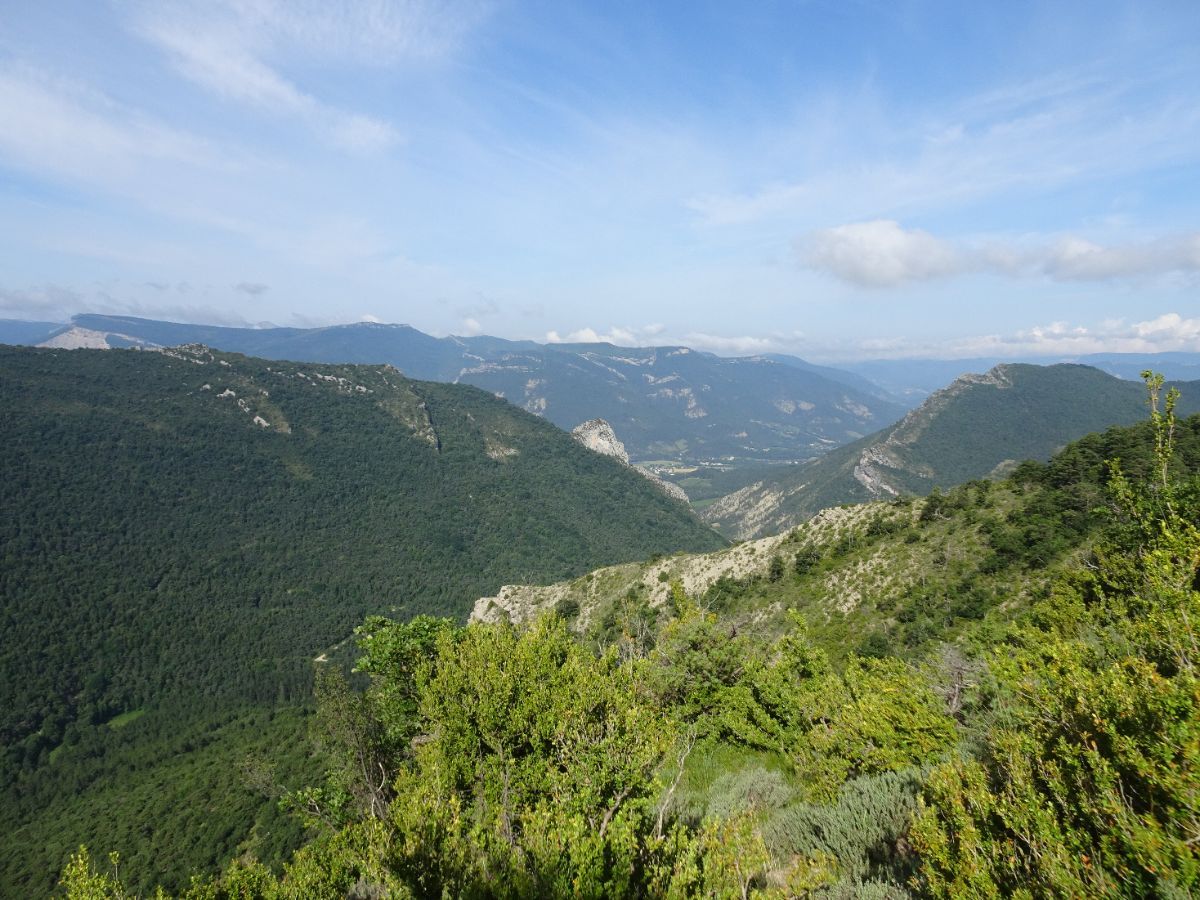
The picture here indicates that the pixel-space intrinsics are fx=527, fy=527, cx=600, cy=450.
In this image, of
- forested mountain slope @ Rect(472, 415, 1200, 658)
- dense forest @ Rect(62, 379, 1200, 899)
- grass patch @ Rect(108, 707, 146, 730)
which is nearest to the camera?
dense forest @ Rect(62, 379, 1200, 899)

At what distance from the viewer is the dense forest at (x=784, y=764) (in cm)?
920

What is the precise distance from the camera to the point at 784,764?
26.3 m

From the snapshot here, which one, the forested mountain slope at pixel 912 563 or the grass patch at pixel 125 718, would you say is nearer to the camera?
the forested mountain slope at pixel 912 563

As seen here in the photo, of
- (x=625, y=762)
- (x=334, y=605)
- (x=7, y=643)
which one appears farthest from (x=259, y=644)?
(x=625, y=762)

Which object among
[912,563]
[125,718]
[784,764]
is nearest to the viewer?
[784,764]

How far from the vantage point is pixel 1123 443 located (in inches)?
2788

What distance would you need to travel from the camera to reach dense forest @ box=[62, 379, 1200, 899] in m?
9.20

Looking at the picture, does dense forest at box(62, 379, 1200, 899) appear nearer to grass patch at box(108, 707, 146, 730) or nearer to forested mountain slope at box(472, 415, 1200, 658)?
forested mountain slope at box(472, 415, 1200, 658)

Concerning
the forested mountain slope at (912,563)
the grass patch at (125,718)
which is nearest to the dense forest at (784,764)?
the forested mountain slope at (912,563)

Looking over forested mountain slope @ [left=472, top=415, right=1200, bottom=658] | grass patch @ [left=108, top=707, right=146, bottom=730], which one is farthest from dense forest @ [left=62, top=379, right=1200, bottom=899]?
grass patch @ [left=108, top=707, right=146, bottom=730]

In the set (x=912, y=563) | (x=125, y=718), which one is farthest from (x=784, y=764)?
Answer: (x=125, y=718)

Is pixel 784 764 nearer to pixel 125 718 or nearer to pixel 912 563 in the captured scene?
pixel 912 563

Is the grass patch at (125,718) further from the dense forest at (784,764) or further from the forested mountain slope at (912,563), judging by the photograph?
the dense forest at (784,764)

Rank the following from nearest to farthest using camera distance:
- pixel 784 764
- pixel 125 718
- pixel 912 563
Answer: pixel 784 764 → pixel 912 563 → pixel 125 718
